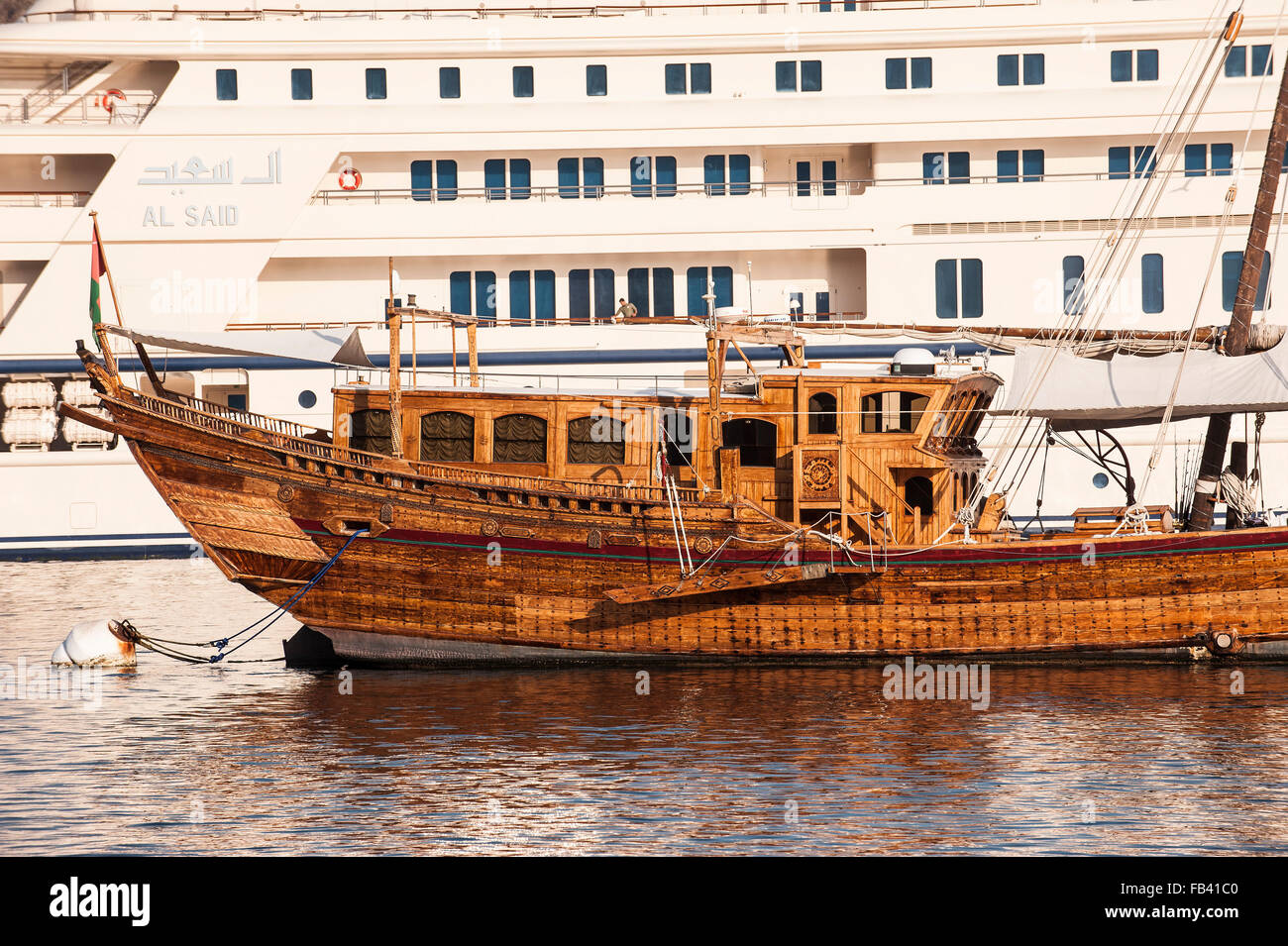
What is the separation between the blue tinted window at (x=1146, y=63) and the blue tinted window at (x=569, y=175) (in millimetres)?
11761

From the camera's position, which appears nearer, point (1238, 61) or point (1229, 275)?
point (1229, 275)

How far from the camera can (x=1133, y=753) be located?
1319 cm

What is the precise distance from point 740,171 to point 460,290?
6317 millimetres

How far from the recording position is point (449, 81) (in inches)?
1209

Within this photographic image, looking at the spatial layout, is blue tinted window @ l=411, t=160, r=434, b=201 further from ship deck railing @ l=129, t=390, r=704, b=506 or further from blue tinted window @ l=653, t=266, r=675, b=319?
ship deck railing @ l=129, t=390, r=704, b=506

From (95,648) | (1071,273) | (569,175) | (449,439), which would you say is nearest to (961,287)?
(1071,273)

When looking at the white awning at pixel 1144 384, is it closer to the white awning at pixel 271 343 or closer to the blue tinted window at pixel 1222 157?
the white awning at pixel 271 343

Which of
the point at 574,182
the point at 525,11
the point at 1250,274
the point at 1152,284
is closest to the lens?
the point at 1250,274

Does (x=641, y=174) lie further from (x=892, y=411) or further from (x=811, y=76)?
(x=892, y=411)

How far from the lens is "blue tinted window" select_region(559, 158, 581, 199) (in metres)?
30.5

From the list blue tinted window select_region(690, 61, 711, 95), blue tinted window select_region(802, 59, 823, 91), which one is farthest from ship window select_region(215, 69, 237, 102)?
blue tinted window select_region(802, 59, 823, 91)

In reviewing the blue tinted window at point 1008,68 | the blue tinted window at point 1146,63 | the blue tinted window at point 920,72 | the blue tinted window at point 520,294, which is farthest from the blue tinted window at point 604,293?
the blue tinted window at point 1146,63

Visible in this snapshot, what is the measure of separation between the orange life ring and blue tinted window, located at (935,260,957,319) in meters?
17.2

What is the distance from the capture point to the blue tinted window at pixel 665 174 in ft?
99.5
